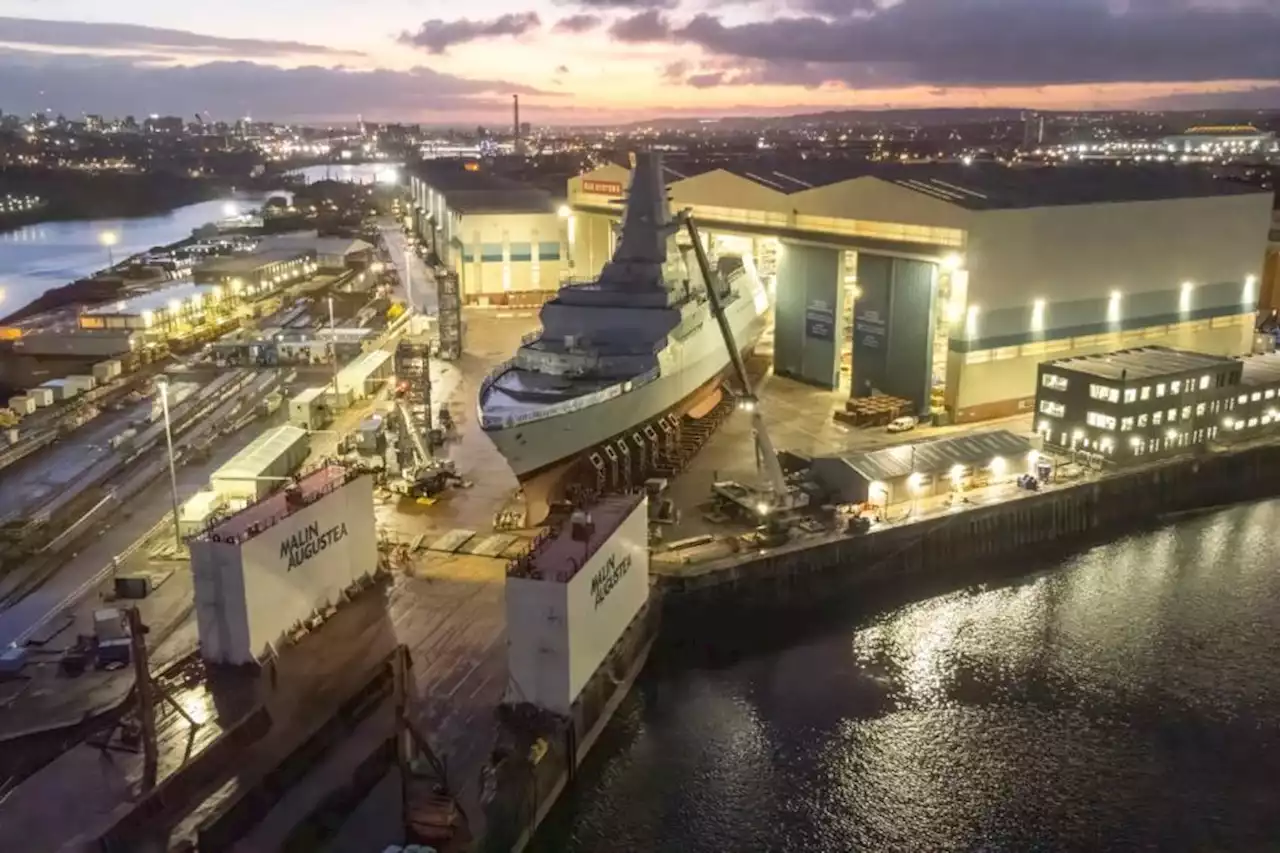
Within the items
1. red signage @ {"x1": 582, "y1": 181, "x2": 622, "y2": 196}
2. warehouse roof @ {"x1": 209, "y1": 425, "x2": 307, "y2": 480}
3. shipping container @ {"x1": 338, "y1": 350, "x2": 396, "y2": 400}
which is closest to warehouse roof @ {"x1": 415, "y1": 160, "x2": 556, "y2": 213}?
red signage @ {"x1": 582, "y1": 181, "x2": 622, "y2": 196}

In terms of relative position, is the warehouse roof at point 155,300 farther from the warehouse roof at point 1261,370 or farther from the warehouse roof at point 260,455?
the warehouse roof at point 1261,370

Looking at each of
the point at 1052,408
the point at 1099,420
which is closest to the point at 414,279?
the point at 1052,408

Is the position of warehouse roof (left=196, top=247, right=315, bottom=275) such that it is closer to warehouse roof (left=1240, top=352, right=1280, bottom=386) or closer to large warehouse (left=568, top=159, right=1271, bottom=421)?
large warehouse (left=568, top=159, right=1271, bottom=421)

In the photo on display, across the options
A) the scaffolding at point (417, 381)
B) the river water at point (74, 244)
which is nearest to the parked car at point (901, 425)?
the scaffolding at point (417, 381)

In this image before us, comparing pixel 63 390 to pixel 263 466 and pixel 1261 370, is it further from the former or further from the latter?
pixel 1261 370

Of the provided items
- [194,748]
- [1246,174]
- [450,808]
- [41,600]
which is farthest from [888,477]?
[1246,174]
